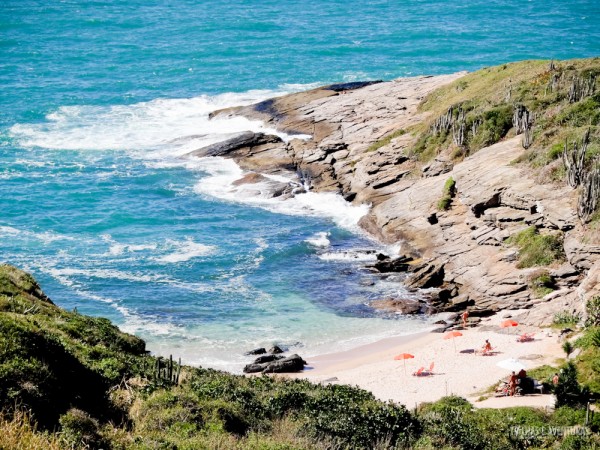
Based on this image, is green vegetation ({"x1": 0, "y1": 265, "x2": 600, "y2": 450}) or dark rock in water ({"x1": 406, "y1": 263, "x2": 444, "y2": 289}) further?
dark rock in water ({"x1": 406, "y1": 263, "x2": 444, "y2": 289})

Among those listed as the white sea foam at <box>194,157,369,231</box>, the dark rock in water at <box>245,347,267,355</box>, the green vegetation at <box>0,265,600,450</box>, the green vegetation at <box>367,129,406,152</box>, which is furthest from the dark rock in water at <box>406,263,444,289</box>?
the green vegetation at <box>367,129,406,152</box>

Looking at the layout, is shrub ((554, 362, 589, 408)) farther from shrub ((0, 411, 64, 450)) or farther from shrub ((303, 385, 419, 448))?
shrub ((0, 411, 64, 450))

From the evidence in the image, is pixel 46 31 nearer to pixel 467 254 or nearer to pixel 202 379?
pixel 467 254

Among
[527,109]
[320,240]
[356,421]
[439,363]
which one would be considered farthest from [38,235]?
[356,421]

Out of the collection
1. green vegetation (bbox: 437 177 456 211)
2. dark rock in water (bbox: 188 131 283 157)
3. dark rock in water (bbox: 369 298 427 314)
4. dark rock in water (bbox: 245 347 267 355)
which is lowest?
dark rock in water (bbox: 245 347 267 355)

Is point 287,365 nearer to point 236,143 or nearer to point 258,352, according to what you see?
point 258,352

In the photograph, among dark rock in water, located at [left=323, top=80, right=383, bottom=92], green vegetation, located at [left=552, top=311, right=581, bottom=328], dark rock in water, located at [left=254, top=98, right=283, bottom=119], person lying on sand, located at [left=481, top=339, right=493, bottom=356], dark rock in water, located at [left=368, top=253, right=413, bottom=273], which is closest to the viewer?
person lying on sand, located at [left=481, top=339, right=493, bottom=356]

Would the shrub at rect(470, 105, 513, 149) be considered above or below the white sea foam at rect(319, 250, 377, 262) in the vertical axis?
above

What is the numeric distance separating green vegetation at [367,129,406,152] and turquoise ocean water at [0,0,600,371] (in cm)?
609

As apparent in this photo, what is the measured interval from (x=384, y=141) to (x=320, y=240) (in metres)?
13.0

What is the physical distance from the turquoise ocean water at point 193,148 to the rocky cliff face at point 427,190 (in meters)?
2.30

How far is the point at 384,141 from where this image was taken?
59312mm

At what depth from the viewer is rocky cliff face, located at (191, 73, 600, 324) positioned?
3847 centimetres

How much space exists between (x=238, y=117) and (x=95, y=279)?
32239 mm
